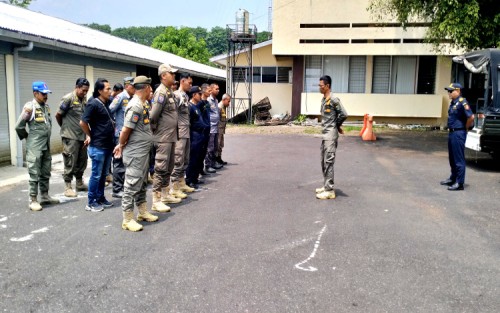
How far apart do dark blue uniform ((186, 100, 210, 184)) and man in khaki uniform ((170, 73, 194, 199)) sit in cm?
47

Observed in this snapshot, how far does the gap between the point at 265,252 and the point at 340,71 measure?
18.4 meters

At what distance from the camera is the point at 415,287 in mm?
4129

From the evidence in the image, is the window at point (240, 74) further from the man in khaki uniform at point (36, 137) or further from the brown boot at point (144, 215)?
the brown boot at point (144, 215)

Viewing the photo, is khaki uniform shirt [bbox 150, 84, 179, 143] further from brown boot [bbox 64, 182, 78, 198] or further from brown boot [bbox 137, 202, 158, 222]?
brown boot [bbox 64, 182, 78, 198]

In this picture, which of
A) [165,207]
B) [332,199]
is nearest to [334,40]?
[332,199]

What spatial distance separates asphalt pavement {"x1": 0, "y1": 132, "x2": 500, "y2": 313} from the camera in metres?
3.87

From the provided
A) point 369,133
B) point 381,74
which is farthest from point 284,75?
point 369,133

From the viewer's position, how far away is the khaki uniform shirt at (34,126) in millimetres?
6609

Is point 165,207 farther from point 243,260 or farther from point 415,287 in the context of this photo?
point 415,287

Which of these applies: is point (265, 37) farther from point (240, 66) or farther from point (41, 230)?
point (41, 230)

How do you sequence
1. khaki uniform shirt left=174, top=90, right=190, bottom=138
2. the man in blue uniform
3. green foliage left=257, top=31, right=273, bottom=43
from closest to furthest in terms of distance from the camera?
khaki uniform shirt left=174, top=90, right=190, bottom=138 < the man in blue uniform < green foliage left=257, top=31, right=273, bottom=43

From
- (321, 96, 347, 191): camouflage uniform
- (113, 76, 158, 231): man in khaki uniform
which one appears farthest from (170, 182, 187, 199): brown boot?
(321, 96, 347, 191): camouflage uniform

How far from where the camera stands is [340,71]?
873 inches

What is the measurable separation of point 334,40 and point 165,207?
16747 mm
